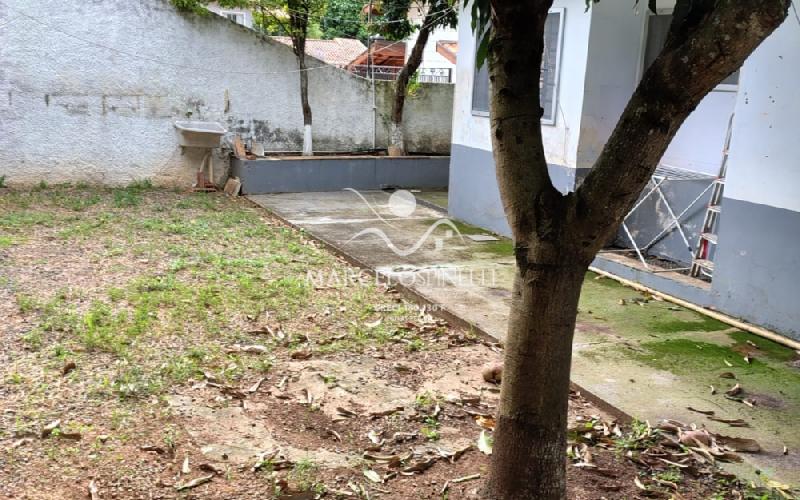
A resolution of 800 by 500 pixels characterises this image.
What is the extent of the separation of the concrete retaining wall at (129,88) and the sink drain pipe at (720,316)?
6.96m

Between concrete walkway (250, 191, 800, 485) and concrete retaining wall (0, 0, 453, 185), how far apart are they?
3.58 m

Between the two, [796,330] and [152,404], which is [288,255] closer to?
[152,404]

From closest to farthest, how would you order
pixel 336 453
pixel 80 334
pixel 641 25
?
pixel 336 453 < pixel 80 334 < pixel 641 25

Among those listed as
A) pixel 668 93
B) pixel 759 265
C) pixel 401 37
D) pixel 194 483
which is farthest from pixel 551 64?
pixel 194 483

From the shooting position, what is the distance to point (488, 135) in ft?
29.4

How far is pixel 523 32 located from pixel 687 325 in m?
3.81

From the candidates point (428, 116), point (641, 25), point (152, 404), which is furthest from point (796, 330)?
point (428, 116)

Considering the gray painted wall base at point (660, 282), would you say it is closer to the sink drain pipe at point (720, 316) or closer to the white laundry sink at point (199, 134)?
the sink drain pipe at point (720, 316)

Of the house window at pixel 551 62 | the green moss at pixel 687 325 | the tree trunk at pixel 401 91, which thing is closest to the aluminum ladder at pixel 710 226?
the green moss at pixel 687 325

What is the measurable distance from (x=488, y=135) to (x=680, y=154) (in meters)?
2.36

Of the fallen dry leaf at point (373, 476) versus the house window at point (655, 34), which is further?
the house window at point (655, 34)

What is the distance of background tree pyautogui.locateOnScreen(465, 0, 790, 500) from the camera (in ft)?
8.08

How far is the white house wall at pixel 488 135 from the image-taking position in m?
7.66

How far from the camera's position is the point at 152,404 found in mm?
4078
